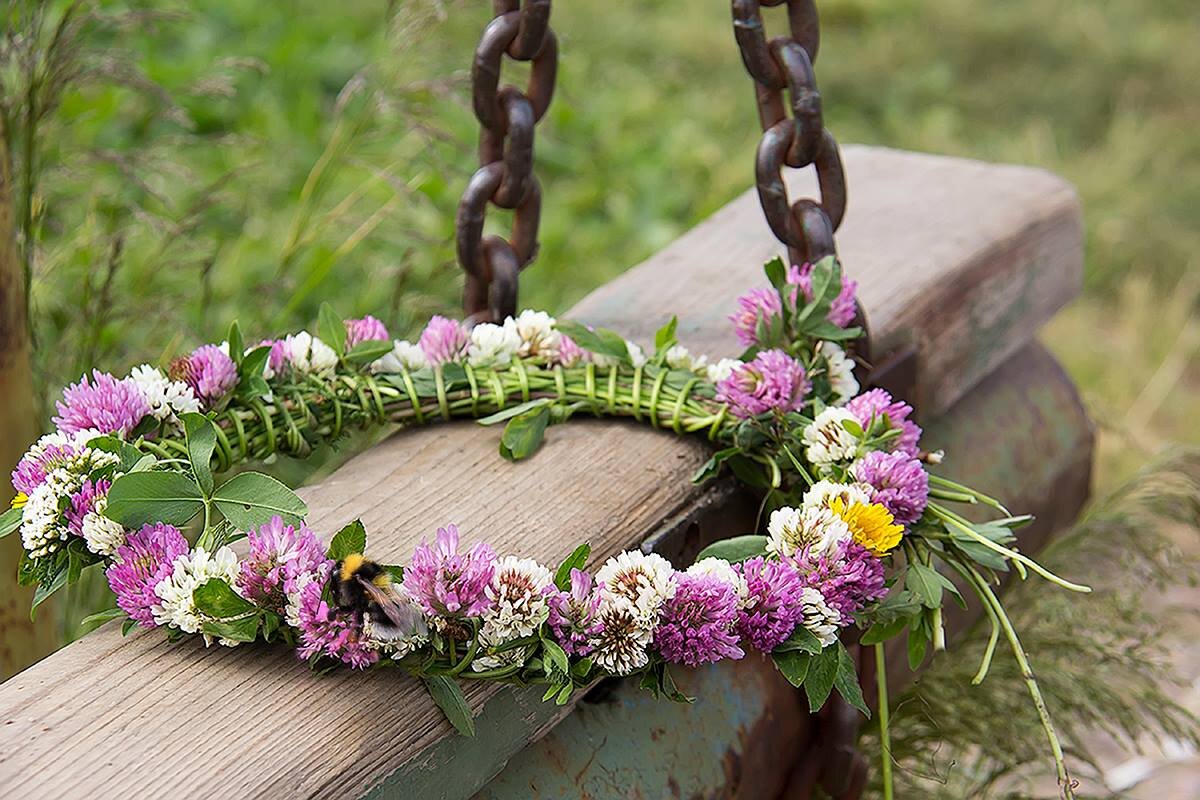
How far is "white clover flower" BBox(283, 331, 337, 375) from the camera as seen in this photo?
1346 millimetres

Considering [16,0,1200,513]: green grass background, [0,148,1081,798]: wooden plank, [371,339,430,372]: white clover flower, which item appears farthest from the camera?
[16,0,1200,513]: green grass background

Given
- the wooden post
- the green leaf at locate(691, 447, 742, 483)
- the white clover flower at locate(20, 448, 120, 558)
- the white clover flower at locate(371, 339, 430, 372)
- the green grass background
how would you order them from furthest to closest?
the green grass background < the wooden post < the white clover flower at locate(371, 339, 430, 372) < the green leaf at locate(691, 447, 742, 483) < the white clover flower at locate(20, 448, 120, 558)

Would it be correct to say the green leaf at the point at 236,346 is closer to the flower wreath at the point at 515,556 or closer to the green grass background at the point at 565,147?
the flower wreath at the point at 515,556

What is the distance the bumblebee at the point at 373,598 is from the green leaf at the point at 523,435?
35cm

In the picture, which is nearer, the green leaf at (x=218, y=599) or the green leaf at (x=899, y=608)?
the green leaf at (x=218, y=599)

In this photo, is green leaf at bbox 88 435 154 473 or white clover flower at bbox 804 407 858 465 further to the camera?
white clover flower at bbox 804 407 858 465

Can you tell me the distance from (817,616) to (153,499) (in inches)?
19.4

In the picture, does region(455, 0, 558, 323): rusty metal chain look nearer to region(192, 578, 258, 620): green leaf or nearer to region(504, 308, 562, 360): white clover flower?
region(504, 308, 562, 360): white clover flower

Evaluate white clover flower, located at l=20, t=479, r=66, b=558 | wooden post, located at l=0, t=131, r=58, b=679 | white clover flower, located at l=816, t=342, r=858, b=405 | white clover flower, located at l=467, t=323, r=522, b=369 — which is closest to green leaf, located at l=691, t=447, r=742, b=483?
white clover flower, located at l=816, t=342, r=858, b=405

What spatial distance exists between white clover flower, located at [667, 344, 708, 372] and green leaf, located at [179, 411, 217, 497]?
1.57 feet

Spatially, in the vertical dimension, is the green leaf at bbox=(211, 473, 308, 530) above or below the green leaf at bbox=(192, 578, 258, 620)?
above

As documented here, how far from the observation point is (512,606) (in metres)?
1.01

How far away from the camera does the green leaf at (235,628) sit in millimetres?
1009

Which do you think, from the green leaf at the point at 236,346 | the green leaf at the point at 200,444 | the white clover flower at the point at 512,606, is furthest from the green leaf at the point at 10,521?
the white clover flower at the point at 512,606
